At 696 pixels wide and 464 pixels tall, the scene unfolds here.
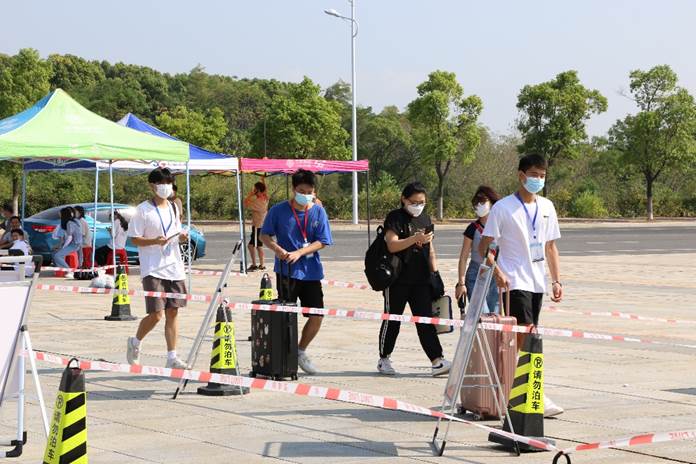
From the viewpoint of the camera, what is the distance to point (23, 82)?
175 ft

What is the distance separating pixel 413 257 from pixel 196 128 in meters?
55.2

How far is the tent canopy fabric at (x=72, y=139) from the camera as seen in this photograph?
17.6 meters

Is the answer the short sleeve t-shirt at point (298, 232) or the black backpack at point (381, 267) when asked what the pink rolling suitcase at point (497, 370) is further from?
the short sleeve t-shirt at point (298, 232)

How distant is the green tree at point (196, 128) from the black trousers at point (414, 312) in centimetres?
5364

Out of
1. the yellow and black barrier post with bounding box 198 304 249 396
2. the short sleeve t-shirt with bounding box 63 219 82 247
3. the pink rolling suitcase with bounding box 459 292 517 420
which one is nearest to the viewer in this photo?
the pink rolling suitcase with bounding box 459 292 517 420

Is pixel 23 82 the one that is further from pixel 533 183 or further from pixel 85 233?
pixel 533 183

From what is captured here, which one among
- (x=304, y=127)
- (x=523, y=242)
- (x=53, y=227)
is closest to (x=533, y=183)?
(x=523, y=242)

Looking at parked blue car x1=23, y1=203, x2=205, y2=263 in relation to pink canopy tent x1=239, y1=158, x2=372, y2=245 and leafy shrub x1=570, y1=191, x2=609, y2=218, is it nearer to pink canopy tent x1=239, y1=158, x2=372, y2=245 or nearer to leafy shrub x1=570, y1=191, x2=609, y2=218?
pink canopy tent x1=239, y1=158, x2=372, y2=245

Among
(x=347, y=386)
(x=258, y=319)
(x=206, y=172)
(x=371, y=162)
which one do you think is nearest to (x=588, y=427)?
(x=347, y=386)

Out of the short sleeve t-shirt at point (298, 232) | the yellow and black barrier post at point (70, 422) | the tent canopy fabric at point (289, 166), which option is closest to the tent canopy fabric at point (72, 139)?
the tent canopy fabric at point (289, 166)

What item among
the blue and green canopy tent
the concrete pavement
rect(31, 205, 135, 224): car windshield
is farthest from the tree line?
the concrete pavement

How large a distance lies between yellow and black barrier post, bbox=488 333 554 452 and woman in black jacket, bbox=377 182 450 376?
2.92 metres

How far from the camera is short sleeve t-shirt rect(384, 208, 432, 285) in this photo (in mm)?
10039

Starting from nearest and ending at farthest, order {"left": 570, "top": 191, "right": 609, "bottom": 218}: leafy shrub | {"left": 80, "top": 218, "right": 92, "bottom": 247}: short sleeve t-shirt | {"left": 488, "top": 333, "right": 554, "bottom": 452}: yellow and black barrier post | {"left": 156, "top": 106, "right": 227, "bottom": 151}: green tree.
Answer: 1. {"left": 488, "top": 333, "right": 554, "bottom": 452}: yellow and black barrier post
2. {"left": 80, "top": 218, "right": 92, "bottom": 247}: short sleeve t-shirt
3. {"left": 570, "top": 191, "right": 609, "bottom": 218}: leafy shrub
4. {"left": 156, "top": 106, "right": 227, "bottom": 151}: green tree
